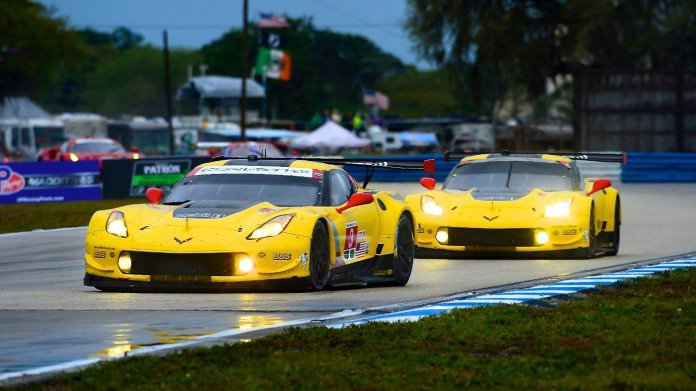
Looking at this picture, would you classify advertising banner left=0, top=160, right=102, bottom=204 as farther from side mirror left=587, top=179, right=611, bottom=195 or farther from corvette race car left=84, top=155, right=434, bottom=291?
corvette race car left=84, top=155, right=434, bottom=291

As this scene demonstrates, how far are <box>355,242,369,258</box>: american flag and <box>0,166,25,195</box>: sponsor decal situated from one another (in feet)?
63.6

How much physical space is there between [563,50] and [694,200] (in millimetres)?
29488

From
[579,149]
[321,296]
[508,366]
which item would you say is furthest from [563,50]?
[508,366]

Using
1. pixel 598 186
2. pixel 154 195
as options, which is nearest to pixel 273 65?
pixel 598 186

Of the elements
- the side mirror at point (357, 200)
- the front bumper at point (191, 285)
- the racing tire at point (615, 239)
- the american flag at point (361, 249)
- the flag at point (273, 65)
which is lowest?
the racing tire at point (615, 239)

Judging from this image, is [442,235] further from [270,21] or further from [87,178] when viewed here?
[270,21]

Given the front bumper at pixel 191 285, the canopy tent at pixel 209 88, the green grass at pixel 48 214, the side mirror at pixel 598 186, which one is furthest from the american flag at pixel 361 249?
the canopy tent at pixel 209 88

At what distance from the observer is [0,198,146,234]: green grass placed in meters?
25.7

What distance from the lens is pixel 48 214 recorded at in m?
29.6

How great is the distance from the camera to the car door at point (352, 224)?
1331 cm

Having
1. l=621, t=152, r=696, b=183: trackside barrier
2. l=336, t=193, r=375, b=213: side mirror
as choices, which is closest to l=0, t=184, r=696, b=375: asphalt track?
l=336, t=193, r=375, b=213: side mirror

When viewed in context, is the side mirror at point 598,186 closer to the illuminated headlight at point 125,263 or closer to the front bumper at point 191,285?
the front bumper at point 191,285

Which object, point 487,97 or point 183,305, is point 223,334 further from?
point 487,97

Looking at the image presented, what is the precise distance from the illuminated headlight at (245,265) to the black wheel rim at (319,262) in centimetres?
52
